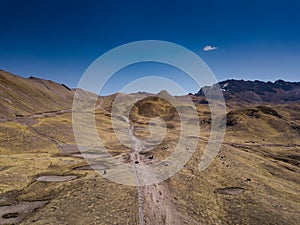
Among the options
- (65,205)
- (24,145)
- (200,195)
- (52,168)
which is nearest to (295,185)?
(200,195)

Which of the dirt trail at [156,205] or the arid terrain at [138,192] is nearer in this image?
the dirt trail at [156,205]

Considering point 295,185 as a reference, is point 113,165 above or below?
above

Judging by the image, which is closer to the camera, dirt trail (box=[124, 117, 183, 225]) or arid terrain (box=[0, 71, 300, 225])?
dirt trail (box=[124, 117, 183, 225])

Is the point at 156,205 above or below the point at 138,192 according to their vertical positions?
below

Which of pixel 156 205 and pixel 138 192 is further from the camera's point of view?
pixel 138 192

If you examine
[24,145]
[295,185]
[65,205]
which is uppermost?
[24,145]

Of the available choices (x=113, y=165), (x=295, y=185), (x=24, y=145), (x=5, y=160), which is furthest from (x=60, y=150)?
(x=295, y=185)

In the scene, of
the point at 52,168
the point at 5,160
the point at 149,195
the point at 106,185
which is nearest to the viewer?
the point at 149,195

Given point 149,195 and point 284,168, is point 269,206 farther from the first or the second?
point 284,168

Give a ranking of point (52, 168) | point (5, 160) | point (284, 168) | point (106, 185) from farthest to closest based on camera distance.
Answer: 1. point (284, 168)
2. point (5, 160)
3. point (52, 168)
4. point (106, 185)

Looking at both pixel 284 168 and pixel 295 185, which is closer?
pixel 295 185

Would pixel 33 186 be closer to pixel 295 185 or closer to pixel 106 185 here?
pixel 106 185
